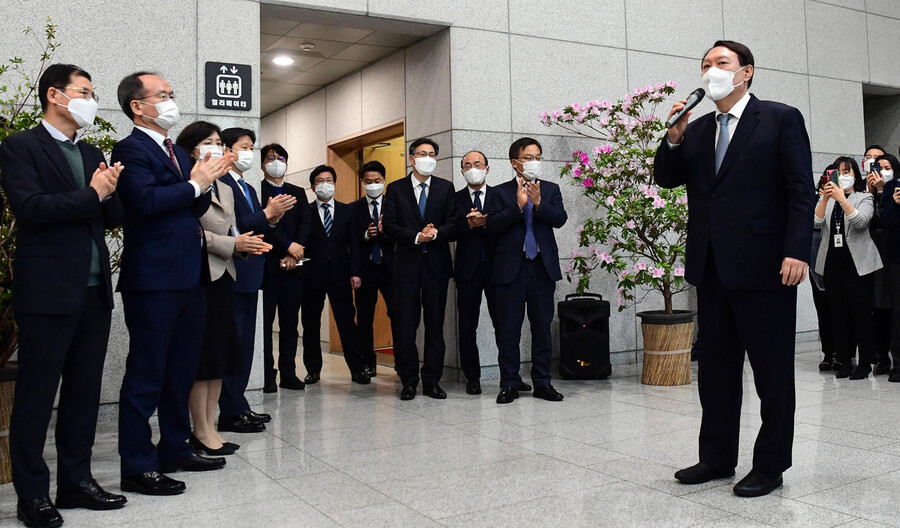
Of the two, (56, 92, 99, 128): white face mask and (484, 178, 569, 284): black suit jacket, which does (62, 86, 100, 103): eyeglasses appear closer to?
(56, 92, 99, 128): white face mask

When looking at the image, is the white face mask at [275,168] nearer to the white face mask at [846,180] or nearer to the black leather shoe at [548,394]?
the black leather shoe at [548,394]

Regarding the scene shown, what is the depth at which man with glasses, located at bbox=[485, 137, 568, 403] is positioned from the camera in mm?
5016

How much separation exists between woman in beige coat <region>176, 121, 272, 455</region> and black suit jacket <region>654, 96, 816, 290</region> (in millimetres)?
2016

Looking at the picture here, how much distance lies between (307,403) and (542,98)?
9.86 feet

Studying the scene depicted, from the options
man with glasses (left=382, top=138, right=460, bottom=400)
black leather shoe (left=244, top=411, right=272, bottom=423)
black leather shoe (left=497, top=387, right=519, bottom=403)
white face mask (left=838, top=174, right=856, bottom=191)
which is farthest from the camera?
white face mask (left=838, top=174, right=856, bottom=191)

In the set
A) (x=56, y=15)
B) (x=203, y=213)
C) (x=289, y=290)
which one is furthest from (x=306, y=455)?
(x=56, y=15)

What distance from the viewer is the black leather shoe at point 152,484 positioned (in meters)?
3.02

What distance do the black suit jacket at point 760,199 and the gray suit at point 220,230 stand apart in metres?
2.03

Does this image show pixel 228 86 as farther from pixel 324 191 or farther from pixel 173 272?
pixel 173 272

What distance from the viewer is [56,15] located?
4.61m

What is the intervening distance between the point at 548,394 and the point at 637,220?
155 cm

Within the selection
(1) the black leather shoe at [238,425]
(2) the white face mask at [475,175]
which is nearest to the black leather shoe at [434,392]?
(1) the black leather shoe at [238,425]

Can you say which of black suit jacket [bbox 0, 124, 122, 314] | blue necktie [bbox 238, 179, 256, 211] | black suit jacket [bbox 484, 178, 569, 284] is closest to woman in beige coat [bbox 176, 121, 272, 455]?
blue necktie [bbox 238, 179, 256, 211]

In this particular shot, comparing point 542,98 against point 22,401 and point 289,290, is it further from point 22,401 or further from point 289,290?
point 22,401
